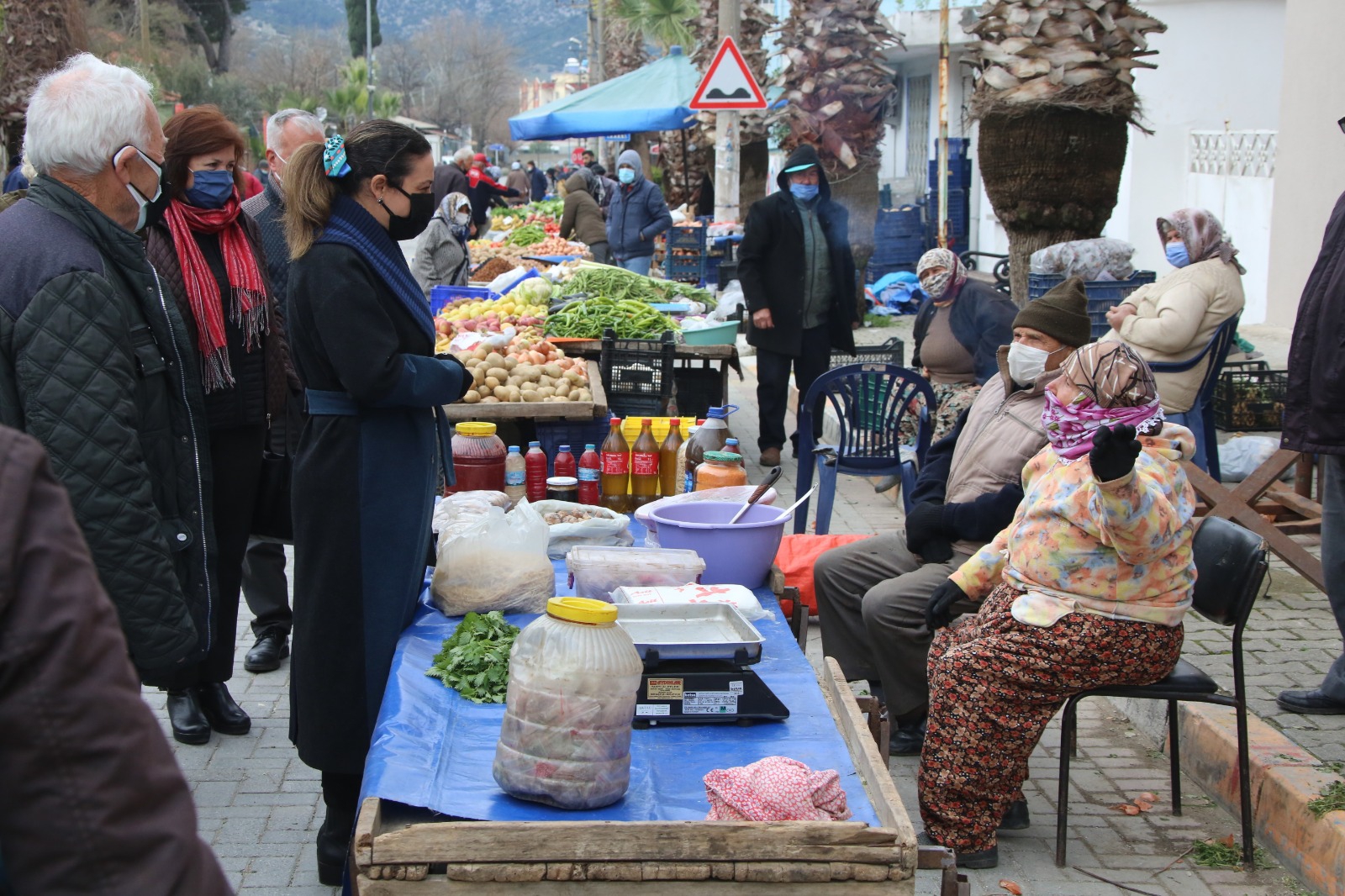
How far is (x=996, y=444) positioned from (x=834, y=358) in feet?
19.1

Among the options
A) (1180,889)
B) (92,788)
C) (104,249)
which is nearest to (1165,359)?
(1180,889)

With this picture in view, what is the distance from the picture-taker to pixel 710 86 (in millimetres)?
11109

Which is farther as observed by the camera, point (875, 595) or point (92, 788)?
point (875, 595)

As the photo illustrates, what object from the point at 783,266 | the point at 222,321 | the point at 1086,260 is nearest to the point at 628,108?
the point at 783,266

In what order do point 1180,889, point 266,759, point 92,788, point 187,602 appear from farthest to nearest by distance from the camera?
point 266,759
point 1180,889
point 187,602
point 92,788

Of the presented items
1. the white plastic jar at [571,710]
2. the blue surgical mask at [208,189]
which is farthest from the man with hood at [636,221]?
the white plastic jar at [571,710]

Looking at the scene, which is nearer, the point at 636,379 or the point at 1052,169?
the point at 636,379

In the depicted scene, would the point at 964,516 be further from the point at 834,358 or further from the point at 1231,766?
the point at 834,358

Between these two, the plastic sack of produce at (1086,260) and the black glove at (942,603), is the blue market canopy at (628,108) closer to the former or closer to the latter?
the plastic sack of produce at (1086,260)

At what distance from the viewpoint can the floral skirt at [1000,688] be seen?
11.6ft

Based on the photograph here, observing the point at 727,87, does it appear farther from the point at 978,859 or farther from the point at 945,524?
the point at 978,859

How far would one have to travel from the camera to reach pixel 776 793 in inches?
95.8

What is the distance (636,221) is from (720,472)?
1076 centimetres

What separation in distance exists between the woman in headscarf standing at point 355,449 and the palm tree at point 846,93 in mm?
11067
